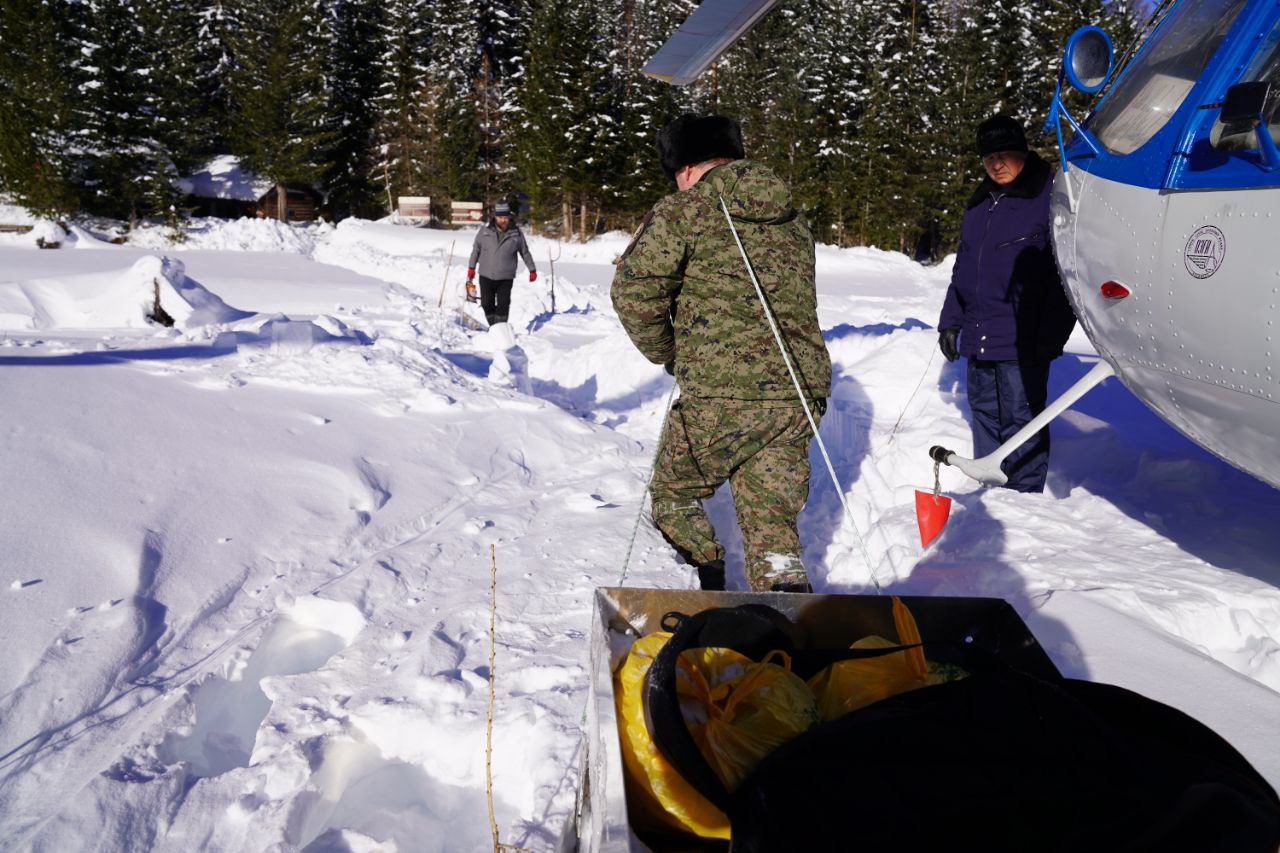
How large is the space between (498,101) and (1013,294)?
4140cm

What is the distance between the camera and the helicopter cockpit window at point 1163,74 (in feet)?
8.89

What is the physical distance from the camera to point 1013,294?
14.3ft

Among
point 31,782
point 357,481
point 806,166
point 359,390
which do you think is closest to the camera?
point 31,782

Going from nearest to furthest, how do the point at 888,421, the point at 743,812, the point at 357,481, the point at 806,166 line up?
the point at 743,812 < the point at 357,481 < the point at 888,421 < the point at 806,166

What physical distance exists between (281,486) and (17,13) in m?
35.7

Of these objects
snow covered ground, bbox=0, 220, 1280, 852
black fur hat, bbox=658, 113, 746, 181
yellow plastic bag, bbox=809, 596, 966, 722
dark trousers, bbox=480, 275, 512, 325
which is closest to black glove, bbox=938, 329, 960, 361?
snow covered ground, bbox=0, 220, 1280, 852

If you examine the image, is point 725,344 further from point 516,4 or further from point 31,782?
point 516,4

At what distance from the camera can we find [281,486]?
395 cm

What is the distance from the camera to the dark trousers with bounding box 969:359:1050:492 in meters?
4.38

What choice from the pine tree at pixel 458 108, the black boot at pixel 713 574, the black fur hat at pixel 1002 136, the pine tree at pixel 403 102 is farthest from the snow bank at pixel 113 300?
the pine tree at pixel 403 102

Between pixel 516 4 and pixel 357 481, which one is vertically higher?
pixel 516 4

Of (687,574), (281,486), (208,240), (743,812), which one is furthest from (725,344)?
(208,240)

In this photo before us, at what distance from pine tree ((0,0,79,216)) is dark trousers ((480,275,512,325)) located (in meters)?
29.0

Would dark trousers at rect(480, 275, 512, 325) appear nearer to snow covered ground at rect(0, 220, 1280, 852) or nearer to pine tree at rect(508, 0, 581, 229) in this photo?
snow covered ground at rect(0, 220, 1280, 852)
